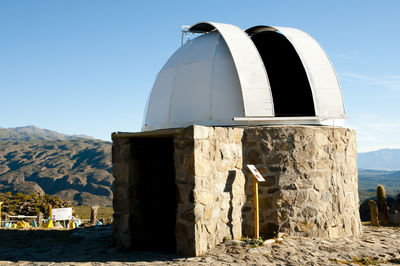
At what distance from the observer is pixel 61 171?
381 feet

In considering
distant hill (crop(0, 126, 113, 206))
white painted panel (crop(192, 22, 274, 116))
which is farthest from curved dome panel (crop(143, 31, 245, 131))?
distant hill (crop(0, 126, 113, 206))

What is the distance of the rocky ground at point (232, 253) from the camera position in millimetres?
5707

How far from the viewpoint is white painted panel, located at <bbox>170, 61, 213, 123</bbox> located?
24.5ft

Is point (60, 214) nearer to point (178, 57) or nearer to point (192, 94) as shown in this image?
point (178, 57)

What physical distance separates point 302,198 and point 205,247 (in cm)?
214

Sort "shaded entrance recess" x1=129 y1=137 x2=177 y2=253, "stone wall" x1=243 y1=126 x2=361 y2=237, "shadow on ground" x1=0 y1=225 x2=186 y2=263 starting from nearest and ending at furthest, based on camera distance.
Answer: "shadow on ground" x1=0 y1=225 x2=186 y2=263, "stone wall" x1=243 y1=126 x2=361 y2=237, "shaded entrance recess" x1=129 y1=137 x2=177 y2=253

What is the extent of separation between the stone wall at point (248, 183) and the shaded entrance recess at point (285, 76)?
1.31m

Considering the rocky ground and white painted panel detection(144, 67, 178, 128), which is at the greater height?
white painted panel detection(144, 67, 178, 128)

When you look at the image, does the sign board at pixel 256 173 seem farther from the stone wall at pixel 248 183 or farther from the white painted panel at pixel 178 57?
the white painted panel at pixel 178 57

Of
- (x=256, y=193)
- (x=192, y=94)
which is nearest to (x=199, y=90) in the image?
(x=192, y=94)

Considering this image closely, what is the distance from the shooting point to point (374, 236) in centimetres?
784

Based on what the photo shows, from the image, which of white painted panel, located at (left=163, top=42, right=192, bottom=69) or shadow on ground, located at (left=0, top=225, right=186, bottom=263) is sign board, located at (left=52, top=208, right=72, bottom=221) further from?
white painted panel, located at (left=163, top=42, right=192, bottom=69)


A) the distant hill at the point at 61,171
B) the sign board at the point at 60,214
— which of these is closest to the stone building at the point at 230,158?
the sign board at the point at 60,214

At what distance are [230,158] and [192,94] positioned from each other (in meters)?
1.77
